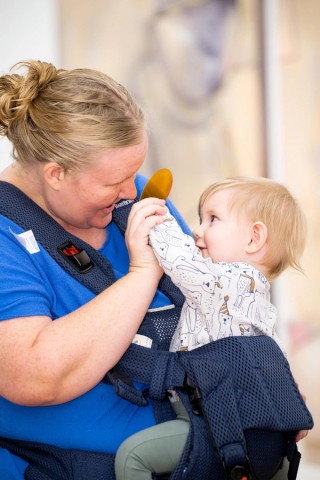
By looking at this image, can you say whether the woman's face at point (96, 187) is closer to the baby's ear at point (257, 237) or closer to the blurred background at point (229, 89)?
the baby's ear at point (257, 237)

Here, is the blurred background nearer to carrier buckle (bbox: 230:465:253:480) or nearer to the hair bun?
the hair bun

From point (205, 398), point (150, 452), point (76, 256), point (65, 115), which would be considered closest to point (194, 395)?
point (205, 398)

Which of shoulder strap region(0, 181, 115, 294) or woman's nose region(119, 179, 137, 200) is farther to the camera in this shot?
woman's nose region(119, 179, 137, 200)

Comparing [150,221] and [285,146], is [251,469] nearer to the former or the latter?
[150,221]

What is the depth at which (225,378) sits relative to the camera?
5.14 feet

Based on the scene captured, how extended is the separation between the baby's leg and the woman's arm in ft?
0.55

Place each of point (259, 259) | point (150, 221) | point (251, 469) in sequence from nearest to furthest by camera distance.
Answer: point (251, 469)
point (150, 221)
point (259, 259)

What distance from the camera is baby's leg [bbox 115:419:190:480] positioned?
4.92ft

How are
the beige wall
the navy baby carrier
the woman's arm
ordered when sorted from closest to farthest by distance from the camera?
the woman's arm → the navy baby carrier → the beige wall

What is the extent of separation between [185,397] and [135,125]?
2.19 feet

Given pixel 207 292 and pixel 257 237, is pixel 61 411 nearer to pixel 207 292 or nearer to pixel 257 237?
pixel 207 292

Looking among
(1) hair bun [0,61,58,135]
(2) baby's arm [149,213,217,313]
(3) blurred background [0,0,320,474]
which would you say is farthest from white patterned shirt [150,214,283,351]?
(3) blurred background [0,0,320,474]

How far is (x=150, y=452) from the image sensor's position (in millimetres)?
1509

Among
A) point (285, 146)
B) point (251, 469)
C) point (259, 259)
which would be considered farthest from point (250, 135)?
point (251, 469)
